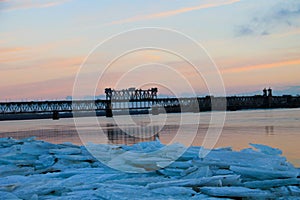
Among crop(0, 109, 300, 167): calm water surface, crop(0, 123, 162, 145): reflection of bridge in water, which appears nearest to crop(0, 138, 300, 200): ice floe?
crop(0, 109, 300, 167): calm water surface

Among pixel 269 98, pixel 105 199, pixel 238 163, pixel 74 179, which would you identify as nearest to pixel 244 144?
pixel 238 163

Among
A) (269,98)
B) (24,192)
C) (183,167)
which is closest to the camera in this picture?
(24,192)

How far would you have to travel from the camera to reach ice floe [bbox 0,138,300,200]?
492 centimetres

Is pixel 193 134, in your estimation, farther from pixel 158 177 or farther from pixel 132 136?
pixel 158 177

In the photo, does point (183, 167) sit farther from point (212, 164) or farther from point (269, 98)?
point (269, 98)

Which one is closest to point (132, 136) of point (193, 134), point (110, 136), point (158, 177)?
point (110, 136)

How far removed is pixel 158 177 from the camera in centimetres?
580

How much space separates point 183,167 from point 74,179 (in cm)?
159

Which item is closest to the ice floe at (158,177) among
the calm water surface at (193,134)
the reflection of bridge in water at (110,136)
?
the calm water surface at (193,134)

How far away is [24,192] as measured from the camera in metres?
5.21

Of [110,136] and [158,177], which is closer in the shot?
[158,177]

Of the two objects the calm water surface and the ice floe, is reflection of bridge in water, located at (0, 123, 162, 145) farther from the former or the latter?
the ice floe

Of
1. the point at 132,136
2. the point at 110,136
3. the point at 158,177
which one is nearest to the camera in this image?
the point at 158,177

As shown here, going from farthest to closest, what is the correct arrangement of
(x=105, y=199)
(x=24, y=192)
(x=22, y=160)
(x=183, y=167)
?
(x=22, y=160), (x=183, y=167), (x=24, y=192), (x=105, y=199)
